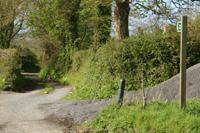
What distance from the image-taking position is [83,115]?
45.9 feet

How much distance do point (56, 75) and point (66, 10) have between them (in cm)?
572

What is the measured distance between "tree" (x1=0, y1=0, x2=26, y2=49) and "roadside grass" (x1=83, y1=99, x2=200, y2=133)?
92.3 feet

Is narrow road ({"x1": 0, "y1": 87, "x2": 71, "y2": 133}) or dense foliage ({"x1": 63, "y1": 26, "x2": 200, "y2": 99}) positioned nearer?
narrow road ({"x1": 0, "y1": 87, "x2": 71, "y2": 133})

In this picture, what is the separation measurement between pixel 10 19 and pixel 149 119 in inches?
1224

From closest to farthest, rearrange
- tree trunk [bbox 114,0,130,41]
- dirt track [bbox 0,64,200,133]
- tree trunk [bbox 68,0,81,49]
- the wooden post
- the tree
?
the wooden post → dirt track [bbox 0,64,200,133] → tree trunk [bbox 114,0,130,41] → tree trunk [bbox 68,0,81,49] → the tree

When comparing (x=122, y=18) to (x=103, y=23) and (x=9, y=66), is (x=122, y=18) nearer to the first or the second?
(x=103, y=23)

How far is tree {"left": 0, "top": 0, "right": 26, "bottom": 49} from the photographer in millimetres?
39228

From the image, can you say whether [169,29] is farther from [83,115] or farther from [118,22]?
[83,115]

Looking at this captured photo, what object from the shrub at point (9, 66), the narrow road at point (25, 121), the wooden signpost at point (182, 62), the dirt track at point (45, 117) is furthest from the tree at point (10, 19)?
Result: the wooden signpost at point (182, 62)

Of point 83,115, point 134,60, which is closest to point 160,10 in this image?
point 134,60

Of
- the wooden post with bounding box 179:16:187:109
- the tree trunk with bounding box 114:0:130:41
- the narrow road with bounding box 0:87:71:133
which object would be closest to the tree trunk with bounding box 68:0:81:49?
the tree trunk with bounding box 114:0:130:41

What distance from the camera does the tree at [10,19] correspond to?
39228 millimetres

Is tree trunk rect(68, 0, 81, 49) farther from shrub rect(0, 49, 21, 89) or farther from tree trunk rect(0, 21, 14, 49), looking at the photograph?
shrub rect(0, 49, 21, 89)

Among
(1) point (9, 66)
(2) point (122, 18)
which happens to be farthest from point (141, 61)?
(1) point (9, 66)
